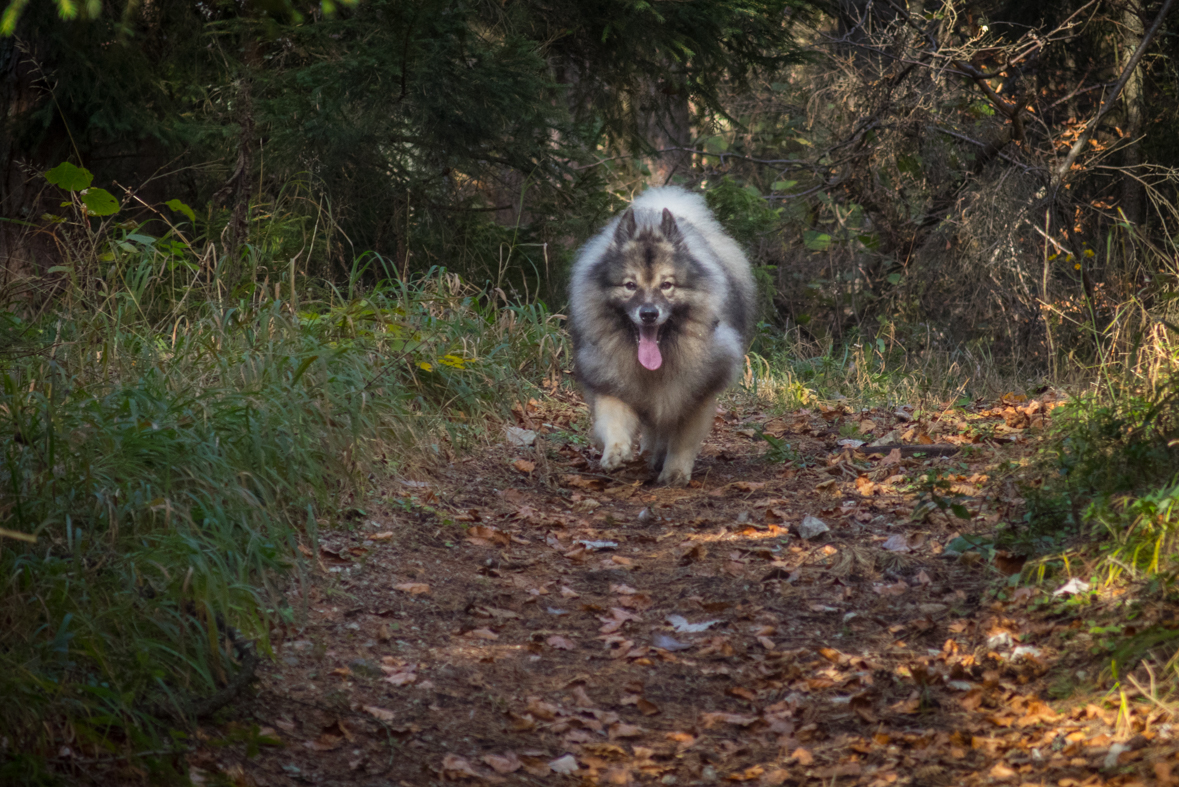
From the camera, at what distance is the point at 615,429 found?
220 inches

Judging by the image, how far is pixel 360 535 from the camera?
3.95 metres

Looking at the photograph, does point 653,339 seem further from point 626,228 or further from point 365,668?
point 365,668

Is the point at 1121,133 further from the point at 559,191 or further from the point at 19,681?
the point at 19,681

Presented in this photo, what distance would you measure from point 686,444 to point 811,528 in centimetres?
137

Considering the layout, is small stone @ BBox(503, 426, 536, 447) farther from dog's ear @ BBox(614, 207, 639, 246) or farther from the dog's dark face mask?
dog's ear @ BBox(614, 207, 639, 246)

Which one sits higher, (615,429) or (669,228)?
(669,228)

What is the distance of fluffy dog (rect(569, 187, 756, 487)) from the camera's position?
5449mm

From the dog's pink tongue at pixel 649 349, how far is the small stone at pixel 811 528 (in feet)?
4.51

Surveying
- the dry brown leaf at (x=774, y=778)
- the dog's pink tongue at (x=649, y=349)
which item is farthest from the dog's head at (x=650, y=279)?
→ the dry brown leaf at (x=774, y=778)

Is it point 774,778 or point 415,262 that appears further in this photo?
point 415,262

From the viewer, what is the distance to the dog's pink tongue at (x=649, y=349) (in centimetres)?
542

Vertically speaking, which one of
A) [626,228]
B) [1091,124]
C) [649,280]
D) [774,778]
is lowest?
[774,778]

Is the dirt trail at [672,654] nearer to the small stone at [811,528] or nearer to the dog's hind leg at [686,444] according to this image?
the small stone at [811,528]

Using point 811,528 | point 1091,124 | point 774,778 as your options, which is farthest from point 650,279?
point 1091,124
